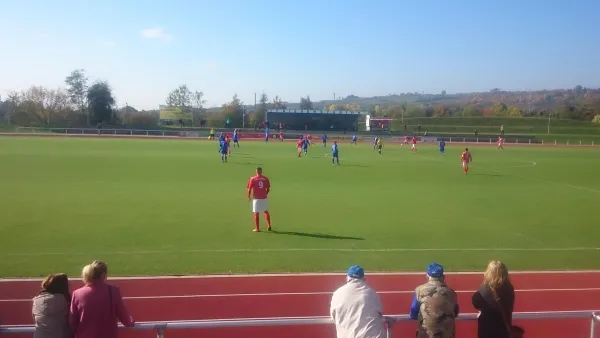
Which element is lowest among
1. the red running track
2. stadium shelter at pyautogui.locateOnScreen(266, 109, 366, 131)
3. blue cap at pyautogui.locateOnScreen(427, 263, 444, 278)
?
the red running track

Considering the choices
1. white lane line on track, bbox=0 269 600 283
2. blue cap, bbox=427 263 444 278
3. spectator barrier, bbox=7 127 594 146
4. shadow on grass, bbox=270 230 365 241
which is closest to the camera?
blue cap, bbox=427 263 444 278

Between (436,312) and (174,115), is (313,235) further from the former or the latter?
(174,115)

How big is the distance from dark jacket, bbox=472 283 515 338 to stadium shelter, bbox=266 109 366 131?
8688 centimetres

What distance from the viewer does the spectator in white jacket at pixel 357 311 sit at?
Result: 15.0ft

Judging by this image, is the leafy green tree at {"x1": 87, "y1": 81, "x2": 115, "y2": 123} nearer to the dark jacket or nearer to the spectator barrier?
the spectator barrier

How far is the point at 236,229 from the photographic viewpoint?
14.1m

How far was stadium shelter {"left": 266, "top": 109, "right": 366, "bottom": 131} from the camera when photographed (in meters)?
91.9

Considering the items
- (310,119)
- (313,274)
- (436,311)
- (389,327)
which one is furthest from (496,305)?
(310,119)

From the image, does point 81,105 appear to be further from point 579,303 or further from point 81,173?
point 579,303

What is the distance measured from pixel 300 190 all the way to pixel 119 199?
7.49m

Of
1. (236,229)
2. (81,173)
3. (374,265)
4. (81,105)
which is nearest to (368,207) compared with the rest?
(236,229)

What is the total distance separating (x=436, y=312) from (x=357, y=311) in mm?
767

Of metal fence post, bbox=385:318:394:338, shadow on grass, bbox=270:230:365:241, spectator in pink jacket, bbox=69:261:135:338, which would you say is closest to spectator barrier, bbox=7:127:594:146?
shadow on grass, bbox=270:230:365:241

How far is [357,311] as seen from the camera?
4594mm
